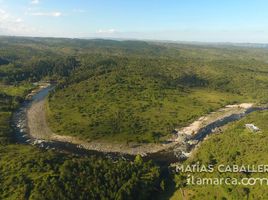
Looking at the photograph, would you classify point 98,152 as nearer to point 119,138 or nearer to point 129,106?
point 119,138

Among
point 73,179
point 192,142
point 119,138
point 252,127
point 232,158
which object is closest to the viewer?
point 73,179

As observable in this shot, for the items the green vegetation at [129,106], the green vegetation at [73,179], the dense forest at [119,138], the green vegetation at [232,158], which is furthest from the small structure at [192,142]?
the green vegetation at [73,179]

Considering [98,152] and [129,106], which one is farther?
[129,106]

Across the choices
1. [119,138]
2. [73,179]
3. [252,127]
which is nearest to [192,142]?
[252,127]

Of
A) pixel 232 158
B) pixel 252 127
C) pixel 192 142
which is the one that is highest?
pixel 232 158

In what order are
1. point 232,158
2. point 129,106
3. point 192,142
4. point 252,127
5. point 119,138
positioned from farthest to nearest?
point 129,106 → point 252,127 → point 119,138 → point 192,142 → point 232,158

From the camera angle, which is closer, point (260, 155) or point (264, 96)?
point (260, 155)

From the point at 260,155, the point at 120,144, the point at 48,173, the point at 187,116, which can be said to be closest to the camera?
the point at 48,173

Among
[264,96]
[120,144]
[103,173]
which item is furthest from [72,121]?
[264,96]

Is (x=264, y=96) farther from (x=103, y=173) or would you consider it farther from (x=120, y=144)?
(x=103, y=173)
